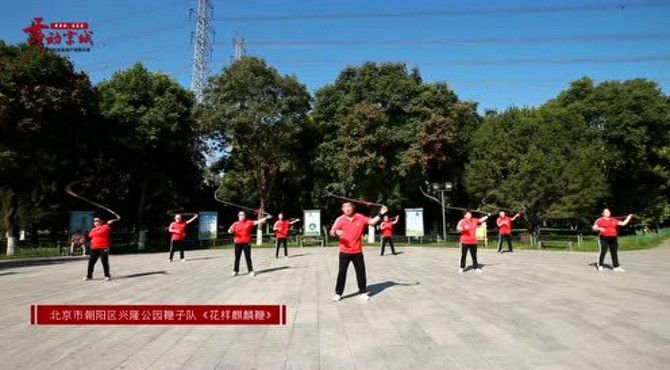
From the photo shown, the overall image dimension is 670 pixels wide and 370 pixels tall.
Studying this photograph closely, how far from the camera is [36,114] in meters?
30.4

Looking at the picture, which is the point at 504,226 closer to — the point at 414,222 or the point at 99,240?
the point at 414,222

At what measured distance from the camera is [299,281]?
15398 mm

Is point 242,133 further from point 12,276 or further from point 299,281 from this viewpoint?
point 299,281

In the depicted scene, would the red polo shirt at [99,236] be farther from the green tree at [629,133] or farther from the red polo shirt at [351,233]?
the green tree at [629,133]

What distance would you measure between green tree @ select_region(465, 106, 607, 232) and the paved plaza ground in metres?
23.1

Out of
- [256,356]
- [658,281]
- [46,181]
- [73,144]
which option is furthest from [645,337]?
[46,181]

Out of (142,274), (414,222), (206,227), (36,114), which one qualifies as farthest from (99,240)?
(414,222)

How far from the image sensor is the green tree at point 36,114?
98.3 feet

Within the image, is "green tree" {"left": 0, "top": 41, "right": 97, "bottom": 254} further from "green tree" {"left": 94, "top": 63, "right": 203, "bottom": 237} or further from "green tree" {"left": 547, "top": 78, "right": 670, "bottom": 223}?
"green tree" {"left": 547, "top": 78, "right": 670, "bottom": 223}

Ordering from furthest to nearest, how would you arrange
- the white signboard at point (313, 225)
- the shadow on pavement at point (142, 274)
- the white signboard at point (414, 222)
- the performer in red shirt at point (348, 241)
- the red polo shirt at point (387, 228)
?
1. the white signboard at point (313, 225)
2. the white signboard at point (414, 222)
3. the red polo shirt at point (387, 228)
4. the shadow on pavement at point (142, 274)
5. the performer in red shirt at point (348, 241)

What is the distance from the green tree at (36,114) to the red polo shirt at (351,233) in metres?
25.0

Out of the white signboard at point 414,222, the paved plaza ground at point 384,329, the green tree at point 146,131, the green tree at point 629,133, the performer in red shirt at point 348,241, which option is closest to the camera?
the paved plaza ground at point 384,329

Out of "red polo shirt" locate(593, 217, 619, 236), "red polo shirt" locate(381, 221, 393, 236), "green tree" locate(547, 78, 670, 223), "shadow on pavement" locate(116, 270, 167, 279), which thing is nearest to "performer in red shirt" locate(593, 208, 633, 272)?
"red polo shirt" locate(593, 217, 619, 236)
